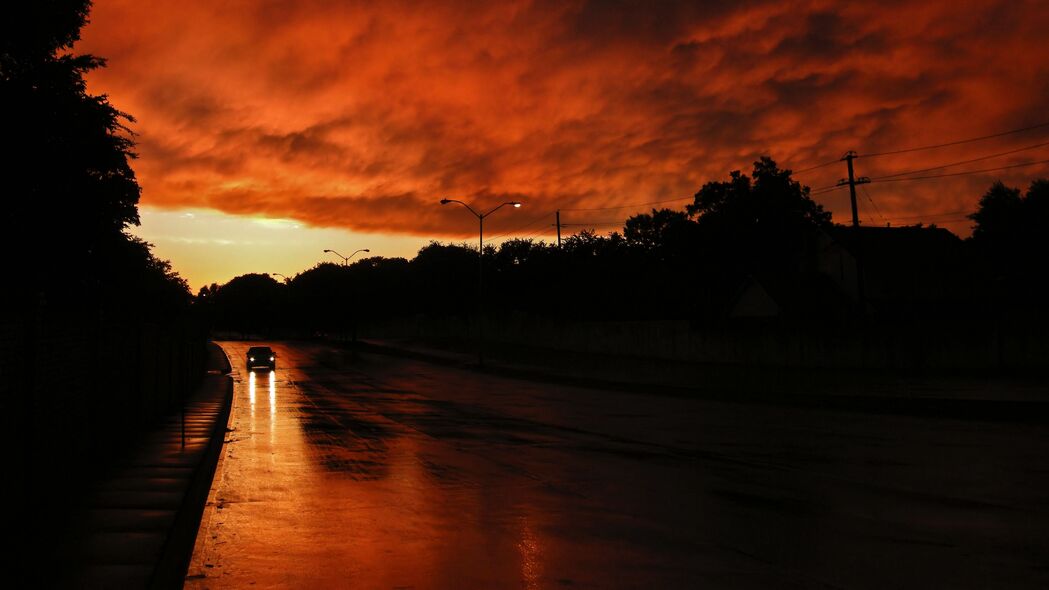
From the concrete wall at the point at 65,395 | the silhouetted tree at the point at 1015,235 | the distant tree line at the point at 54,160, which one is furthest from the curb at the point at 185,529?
the silhouetted tree at the point at 1015,235

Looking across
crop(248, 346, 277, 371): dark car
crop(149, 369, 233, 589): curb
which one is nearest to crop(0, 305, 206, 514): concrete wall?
crop(149, 369, 233, 589): curb

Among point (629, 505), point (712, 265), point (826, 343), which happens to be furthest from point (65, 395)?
point (712, 265)

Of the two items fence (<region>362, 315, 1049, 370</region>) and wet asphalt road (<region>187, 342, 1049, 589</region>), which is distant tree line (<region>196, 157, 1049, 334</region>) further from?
wet asphalt road (<region>187, 342, 1049, 589</region>)

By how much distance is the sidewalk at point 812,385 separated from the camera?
76.6ft

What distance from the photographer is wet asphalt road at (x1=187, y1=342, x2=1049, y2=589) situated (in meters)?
7.37

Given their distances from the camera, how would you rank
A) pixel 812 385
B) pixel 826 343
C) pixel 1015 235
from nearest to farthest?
1. pixel 812 385
2. pixel 826 343
3. pixel 1015 235

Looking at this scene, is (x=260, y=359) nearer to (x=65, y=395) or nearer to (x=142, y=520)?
(x=65, y=395)

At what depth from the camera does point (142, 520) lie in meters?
8.90

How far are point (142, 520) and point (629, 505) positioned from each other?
5202 millimetres

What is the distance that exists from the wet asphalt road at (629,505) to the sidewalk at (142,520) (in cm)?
26

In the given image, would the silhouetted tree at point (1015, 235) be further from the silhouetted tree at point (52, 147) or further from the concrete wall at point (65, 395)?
the concrete wall at point (65, 395)

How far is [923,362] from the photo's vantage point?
3725 centimetres

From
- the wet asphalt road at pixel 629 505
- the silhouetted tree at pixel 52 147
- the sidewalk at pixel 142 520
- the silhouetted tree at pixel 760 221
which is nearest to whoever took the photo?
the sidewalk at pixel 142 520

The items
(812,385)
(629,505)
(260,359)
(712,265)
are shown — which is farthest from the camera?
(712,265)
